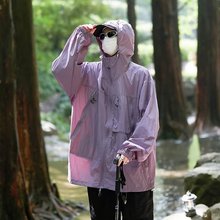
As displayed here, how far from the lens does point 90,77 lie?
404 cm

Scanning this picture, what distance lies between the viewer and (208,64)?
51.9 ft

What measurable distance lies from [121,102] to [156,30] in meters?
11.1

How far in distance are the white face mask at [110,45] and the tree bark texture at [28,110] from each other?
12.5 ft

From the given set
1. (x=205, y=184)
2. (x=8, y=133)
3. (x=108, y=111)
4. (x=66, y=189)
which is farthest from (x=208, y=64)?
(x=108, y=111)

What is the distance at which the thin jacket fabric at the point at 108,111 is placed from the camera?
379 cm

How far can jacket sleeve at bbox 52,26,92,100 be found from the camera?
3.93 meters

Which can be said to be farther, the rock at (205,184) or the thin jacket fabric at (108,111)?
the rock at (205,184)

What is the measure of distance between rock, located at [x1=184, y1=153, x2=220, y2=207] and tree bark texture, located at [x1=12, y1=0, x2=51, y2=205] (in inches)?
78.9

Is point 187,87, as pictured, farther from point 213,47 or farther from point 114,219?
point 114,219

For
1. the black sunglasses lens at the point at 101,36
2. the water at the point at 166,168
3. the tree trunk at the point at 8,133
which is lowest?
the water at the point at 166,168

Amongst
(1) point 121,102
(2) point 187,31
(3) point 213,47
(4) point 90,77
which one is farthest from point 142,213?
(2) point 187,31

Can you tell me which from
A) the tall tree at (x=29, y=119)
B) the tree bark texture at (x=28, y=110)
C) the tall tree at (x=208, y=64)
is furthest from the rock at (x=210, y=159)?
the tall tree at (x=208, y=64)

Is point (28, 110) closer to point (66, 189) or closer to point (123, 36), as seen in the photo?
point (66, 189)

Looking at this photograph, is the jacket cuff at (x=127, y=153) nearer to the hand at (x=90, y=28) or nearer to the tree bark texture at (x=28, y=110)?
the hand at (x=90, y=28)
